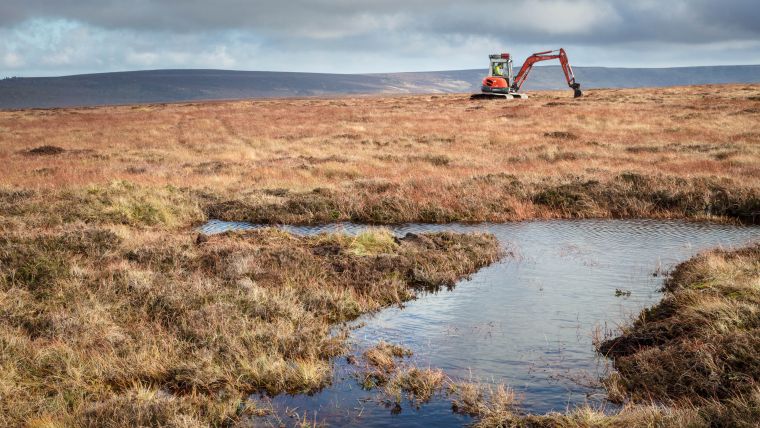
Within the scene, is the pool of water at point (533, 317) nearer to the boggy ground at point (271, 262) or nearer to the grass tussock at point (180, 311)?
the boggy ground at point (271, 262)

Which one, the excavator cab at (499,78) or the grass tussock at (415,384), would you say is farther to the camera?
the excavator cab at (499,78)

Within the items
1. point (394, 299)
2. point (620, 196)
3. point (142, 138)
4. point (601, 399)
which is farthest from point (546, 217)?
point (142, 138)

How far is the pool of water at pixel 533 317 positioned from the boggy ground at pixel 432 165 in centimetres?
207

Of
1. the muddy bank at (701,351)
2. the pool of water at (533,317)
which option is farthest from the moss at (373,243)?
the muddy bank at (701,351)

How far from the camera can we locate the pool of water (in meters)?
8.01

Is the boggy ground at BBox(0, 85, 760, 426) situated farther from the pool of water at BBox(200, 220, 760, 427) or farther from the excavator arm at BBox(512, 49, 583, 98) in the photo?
the excavator arm at BBox(512, 49, 583, 98)

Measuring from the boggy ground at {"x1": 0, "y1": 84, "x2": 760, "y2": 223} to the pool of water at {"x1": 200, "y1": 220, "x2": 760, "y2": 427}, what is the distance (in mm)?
2071

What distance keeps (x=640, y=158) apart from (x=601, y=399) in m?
22.2

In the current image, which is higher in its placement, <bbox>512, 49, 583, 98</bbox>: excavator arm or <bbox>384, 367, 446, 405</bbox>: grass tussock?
<bbox>512, 49, 583, 98</bbox>: excavator arm

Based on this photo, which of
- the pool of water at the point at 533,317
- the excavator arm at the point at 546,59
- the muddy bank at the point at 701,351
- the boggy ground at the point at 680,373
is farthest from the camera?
the excavator arm at the point at 546,59

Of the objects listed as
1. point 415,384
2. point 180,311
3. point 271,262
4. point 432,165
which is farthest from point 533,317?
point 432,165

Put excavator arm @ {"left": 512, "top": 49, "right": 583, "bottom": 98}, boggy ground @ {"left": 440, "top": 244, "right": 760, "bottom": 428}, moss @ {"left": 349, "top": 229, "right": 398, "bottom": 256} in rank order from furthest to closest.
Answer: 1. excavator arm @ {"left": 512, "top": 49, "right": 583, "bottom": 98}
2. moss @ {"left": 349, "top": 229, "right": 398, "bottom": 256}
3. boggy ground @ {"left": 440, "top": 244, "right": 760, "bottom": 428}

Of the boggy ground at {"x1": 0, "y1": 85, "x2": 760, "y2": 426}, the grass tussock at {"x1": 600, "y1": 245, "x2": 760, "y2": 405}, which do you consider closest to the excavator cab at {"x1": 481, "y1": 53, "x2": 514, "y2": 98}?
the boggy ground at {"x1": 0, "y1": 85, "x2": 760, "y2": 426}

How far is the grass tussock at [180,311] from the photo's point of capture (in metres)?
7.83
